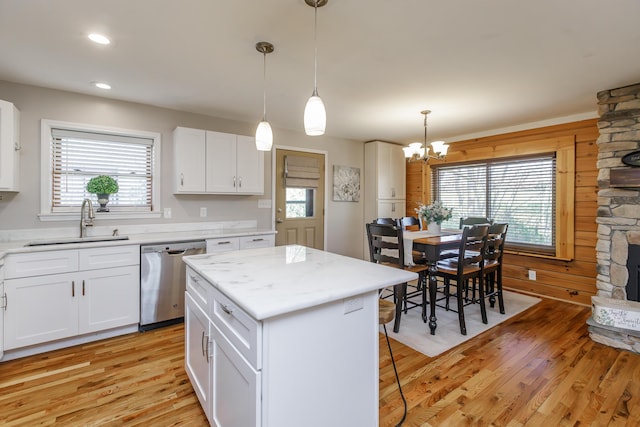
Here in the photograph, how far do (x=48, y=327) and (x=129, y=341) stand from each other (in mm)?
606

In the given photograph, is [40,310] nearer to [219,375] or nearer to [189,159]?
[189,159]

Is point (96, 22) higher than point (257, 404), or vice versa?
point (96, 22)

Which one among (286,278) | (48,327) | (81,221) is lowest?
(48,327)

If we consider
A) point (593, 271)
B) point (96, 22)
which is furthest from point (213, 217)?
point (593, 271)

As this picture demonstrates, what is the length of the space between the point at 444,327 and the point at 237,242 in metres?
2.30

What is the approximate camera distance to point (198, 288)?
175cm

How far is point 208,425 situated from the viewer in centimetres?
173

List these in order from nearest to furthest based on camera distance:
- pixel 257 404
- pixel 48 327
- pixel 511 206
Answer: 1. pixel 257 404
2. pixel 48 327
3. pixel 511 206

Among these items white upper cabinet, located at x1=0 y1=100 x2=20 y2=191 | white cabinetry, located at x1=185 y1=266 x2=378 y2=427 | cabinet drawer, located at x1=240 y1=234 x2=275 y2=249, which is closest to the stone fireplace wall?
white cabinetry, located at x1=185 y1=266 x2=378 y2=427

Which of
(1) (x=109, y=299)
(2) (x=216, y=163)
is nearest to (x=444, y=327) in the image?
(2) (x=216, y=163)

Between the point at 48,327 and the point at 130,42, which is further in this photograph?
the point at 48,327

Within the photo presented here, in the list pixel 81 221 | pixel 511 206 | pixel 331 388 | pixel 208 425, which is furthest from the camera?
pixel 511 206

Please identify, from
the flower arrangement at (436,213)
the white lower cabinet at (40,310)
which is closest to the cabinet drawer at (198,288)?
the white lower cabinet at (40,310)

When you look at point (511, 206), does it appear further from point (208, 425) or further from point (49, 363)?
point (49, 363)
